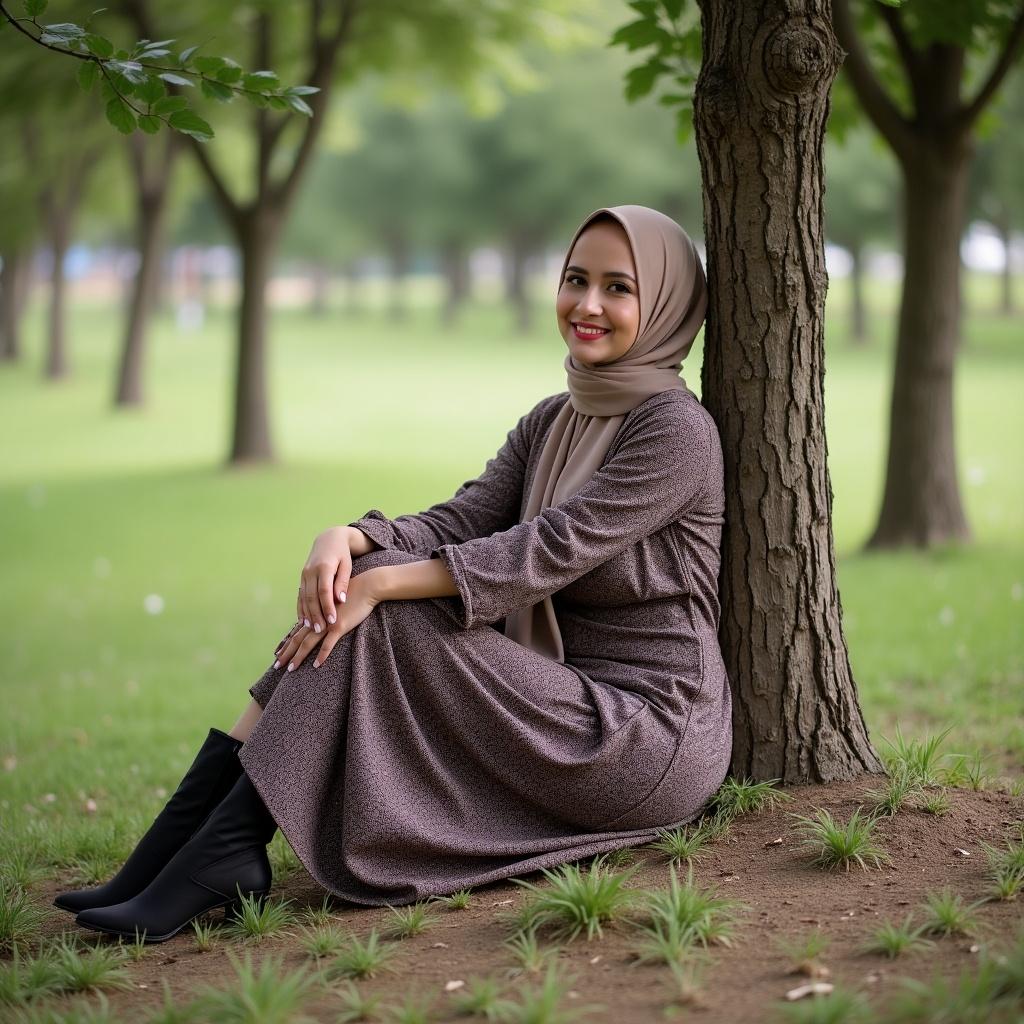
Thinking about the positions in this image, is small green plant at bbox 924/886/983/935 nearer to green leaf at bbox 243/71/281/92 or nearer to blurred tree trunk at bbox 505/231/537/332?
green leaf at bbox 243/71/281/92

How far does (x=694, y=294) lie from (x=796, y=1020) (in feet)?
7.01

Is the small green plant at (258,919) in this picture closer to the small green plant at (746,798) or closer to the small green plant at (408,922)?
the small green plant at (408,922)

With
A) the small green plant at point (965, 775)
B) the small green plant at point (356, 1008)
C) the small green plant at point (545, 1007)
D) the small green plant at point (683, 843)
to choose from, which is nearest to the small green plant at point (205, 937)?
the small green plant at point (356, 1008)

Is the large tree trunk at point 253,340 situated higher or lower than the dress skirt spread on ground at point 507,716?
higher

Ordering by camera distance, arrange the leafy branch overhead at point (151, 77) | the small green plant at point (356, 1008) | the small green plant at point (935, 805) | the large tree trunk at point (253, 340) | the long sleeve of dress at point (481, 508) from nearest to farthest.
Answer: the small green plant at point (356, 1008) < the small green plant at point (935, 805) < the leafy branch overhead at point (151, 77) < the long sleeve of dress at point (481, 508) < the large tree trunk at point (253, 340)

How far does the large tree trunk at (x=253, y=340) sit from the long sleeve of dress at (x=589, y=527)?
38.9 feet

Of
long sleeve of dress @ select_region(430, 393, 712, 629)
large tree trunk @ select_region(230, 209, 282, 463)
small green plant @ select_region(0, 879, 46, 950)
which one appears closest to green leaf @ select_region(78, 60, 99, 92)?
long sleeve of dress @ select_region(430, 393, 712, 629)

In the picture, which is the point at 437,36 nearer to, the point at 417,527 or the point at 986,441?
the point at 986,441

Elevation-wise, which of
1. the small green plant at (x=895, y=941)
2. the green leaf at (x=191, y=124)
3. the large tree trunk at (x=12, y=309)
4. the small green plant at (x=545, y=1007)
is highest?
the large tree trunk at (x=12, y=309)

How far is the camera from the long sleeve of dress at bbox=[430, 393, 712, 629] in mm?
3408

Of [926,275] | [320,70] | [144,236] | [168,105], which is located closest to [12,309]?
[144,236]

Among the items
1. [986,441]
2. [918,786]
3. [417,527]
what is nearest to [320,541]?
[417,527]

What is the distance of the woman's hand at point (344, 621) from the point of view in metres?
3.37

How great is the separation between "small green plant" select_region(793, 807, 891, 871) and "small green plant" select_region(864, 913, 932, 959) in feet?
1.46
